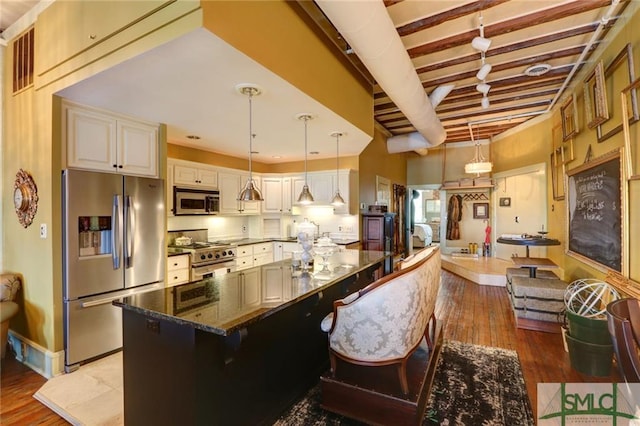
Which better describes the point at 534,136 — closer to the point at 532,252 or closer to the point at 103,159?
the point at 532,252

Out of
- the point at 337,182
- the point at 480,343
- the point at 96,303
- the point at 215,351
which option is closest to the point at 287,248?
the point at 337,182

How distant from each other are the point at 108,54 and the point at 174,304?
6.24 feet

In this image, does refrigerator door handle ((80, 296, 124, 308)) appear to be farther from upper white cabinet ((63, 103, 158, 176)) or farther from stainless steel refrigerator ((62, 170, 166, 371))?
upper white cabinet ((63, 103, 158, 176))

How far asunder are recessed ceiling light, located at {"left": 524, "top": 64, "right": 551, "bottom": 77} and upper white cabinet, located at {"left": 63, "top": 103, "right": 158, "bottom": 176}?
186 inches

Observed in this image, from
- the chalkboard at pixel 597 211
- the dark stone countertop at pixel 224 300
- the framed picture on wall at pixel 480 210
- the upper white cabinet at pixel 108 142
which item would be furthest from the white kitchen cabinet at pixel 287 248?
the framed picture on wall at pixel 480 210

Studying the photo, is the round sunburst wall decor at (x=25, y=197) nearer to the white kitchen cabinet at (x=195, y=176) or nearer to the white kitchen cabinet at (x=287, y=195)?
the white kitchen cabinet at (x=195, y=176)

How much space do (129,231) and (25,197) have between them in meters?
0.96

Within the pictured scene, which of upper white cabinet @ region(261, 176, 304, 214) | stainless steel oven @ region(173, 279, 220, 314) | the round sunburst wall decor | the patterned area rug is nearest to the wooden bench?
the patterned area rug

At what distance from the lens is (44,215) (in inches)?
106

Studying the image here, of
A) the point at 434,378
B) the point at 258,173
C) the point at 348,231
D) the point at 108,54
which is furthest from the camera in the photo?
the point at 258,173

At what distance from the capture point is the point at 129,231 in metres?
3.08

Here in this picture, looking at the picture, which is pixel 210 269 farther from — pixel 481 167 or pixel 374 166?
pixel 481 167

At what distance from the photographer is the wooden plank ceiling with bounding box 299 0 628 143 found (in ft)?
8.48

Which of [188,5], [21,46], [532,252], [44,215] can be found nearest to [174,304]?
[188,5]
